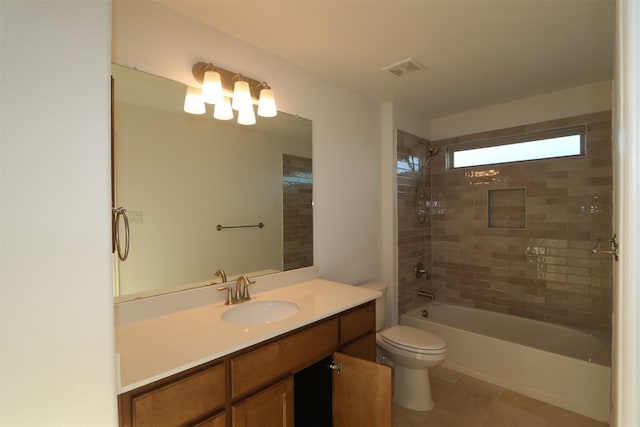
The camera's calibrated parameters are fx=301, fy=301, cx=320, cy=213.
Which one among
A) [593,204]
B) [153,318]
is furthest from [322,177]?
[593,204]

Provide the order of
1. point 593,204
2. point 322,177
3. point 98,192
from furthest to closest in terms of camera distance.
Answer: point 593,204
point 322,177
point 98,192

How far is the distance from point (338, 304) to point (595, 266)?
2.40 metres

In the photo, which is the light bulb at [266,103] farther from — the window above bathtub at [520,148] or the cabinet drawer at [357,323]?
the window above bathtub at [520,148]

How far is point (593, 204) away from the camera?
251 cm

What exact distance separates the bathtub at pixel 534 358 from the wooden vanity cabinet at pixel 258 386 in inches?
56.5

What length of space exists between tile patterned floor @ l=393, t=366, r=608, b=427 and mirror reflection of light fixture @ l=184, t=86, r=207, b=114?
7.44ft

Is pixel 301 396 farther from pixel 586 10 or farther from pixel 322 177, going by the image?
pixel 586 10

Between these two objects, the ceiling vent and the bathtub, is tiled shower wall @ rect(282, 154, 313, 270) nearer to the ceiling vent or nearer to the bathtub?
the ceiling vent

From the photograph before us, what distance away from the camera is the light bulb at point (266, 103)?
1773mm

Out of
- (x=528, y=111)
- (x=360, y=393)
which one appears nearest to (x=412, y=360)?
(x=360, y=393)

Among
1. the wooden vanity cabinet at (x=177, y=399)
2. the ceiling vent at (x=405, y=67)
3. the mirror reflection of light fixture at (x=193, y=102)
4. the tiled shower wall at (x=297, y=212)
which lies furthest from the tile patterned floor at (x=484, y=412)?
the ceiling vent at (x=405, y=67)

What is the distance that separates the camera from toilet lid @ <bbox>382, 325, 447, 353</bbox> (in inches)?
79.5

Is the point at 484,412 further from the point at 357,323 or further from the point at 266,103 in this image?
the point at 266,103

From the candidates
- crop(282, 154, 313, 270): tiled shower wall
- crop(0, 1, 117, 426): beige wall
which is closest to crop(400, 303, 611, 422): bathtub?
crop(282, 154, 313, 270): tiled shower wall
